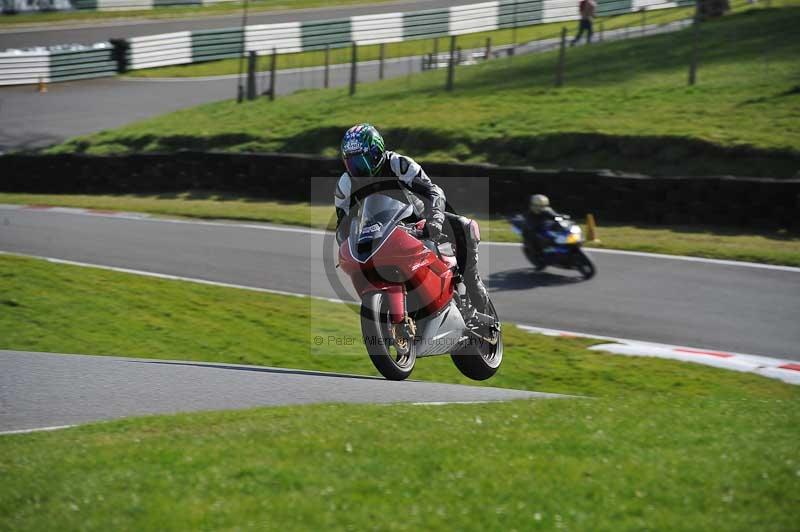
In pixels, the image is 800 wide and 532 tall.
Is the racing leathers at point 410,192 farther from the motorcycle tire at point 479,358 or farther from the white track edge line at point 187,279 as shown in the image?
the white track edge line at point 187,279

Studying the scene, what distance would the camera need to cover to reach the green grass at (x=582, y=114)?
2164cm

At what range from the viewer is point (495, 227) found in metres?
20.1

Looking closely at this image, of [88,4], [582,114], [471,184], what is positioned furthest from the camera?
[88,4]

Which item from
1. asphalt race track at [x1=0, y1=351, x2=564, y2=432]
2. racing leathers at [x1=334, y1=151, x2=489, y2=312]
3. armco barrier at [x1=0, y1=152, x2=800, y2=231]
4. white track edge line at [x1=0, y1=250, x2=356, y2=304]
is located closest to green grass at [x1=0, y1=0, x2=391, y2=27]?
armco barrier at [x1=0, y1=152, x2=800, y2=231]

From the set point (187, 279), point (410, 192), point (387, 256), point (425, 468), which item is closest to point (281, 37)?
point (187, 279)

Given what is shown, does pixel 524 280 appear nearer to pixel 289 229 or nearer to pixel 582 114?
pixel 289 229

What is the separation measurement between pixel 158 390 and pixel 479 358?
9.04 ft

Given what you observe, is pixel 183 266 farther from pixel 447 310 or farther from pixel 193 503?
pixel 193 503

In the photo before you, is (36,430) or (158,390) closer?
(36,430)

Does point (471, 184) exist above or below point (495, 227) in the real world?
above

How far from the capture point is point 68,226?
2120 centimetres

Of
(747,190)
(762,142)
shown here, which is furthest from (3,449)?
(762,142)

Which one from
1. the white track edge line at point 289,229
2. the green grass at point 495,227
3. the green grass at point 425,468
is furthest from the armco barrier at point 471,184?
the green grass at point 425,468

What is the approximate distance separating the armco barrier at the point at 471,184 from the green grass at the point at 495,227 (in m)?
0.29
